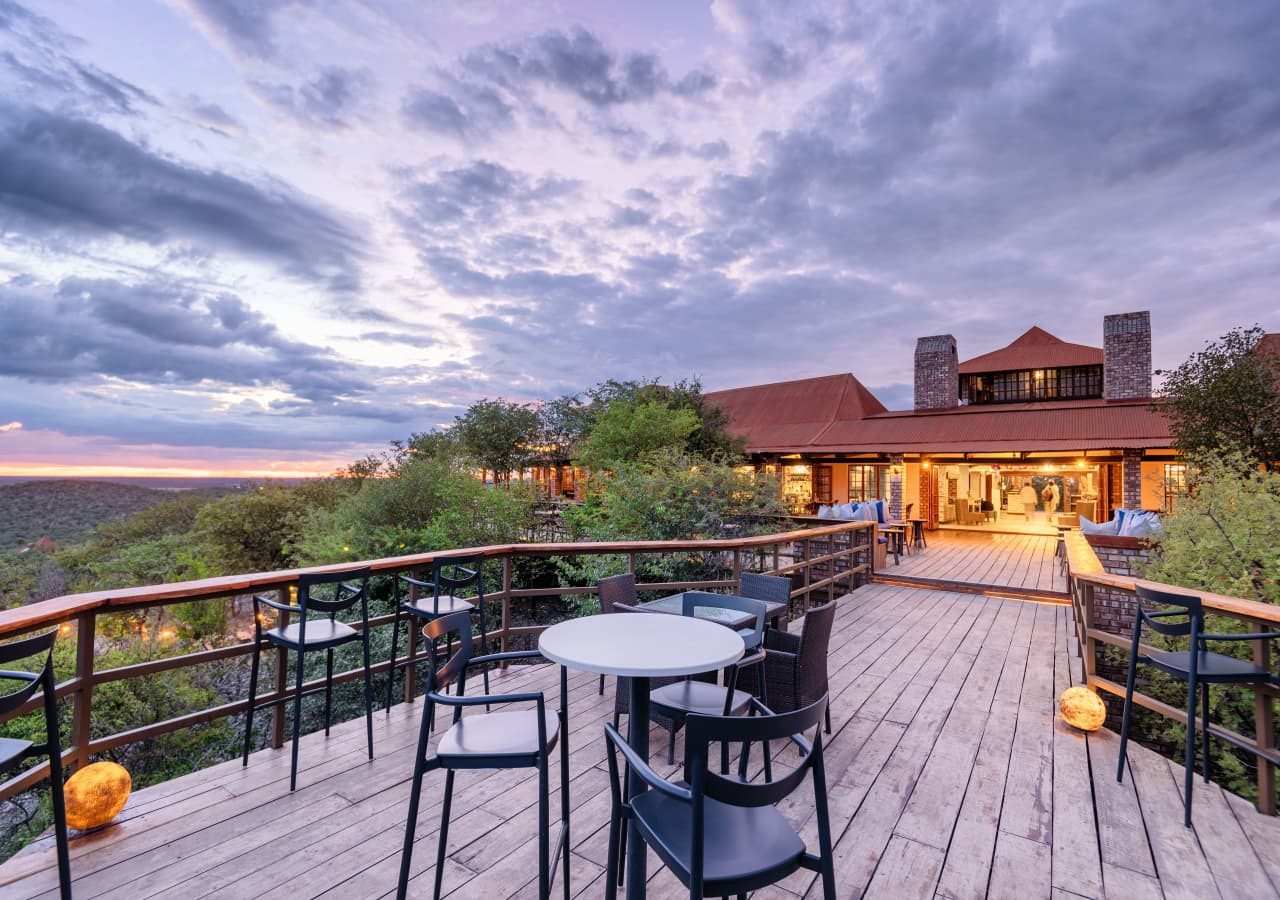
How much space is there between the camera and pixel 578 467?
51.5 feet

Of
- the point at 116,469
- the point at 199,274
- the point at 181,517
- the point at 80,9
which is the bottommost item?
the point at 181,517

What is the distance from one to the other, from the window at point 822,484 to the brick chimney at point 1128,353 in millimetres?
7731

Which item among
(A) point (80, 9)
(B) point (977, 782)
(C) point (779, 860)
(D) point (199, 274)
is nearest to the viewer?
(C) point (779, 860)

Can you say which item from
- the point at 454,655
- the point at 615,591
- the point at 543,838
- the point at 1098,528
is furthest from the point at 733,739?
the point at 1098,528

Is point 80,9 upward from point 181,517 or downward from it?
upward

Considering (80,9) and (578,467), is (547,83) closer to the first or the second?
(80,9)

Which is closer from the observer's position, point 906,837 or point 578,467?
point 906,837

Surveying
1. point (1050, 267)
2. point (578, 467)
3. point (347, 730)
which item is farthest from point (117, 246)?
point (1050, 267)

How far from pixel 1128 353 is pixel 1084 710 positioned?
16040 millimetres

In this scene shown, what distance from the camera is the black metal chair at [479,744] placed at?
158 centimetres

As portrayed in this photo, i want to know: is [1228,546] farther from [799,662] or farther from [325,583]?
[325,583]

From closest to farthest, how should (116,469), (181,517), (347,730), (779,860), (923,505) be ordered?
(779,860) < (347,730) < (116,469) < (923,505) < (181,517)

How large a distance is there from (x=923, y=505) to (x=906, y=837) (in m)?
14.9

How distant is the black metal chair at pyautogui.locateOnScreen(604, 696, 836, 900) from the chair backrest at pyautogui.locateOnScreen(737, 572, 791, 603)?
1.86 m
